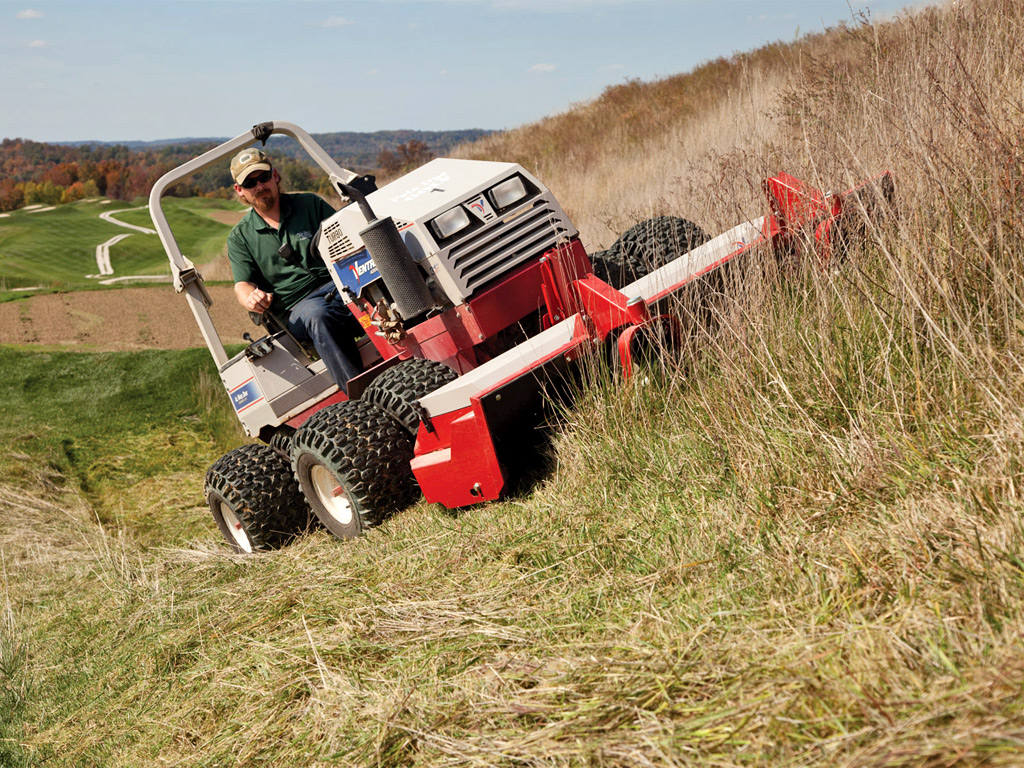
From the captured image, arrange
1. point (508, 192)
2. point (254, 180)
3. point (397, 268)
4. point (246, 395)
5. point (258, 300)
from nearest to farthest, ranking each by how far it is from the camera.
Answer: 1. point (397, 268)
2. point (508, 192)
3. point (258, 300)
4. point (254, 180)
5. point (246, 395)

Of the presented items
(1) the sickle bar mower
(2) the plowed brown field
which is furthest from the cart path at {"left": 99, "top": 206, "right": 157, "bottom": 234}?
(1) the sickle bar mower

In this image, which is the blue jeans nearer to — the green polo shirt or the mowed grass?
the green polo shirt

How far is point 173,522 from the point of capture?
6.72 m

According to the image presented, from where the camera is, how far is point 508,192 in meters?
4.70

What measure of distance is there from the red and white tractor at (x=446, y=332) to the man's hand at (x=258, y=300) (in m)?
0.18

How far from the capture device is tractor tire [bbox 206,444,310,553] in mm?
5109

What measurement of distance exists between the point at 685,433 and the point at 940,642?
1.62 metres

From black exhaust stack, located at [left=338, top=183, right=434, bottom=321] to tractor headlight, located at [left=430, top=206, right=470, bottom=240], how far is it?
19 cm

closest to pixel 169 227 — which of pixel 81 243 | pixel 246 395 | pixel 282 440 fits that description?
pixel 246 395

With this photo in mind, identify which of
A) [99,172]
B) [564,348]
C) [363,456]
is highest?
[99,172]

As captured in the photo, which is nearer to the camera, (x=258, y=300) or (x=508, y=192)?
(x=508, y=192)

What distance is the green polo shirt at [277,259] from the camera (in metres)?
5.55

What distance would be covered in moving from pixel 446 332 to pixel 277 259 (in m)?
1.49

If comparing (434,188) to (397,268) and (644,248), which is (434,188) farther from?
(644,248)
